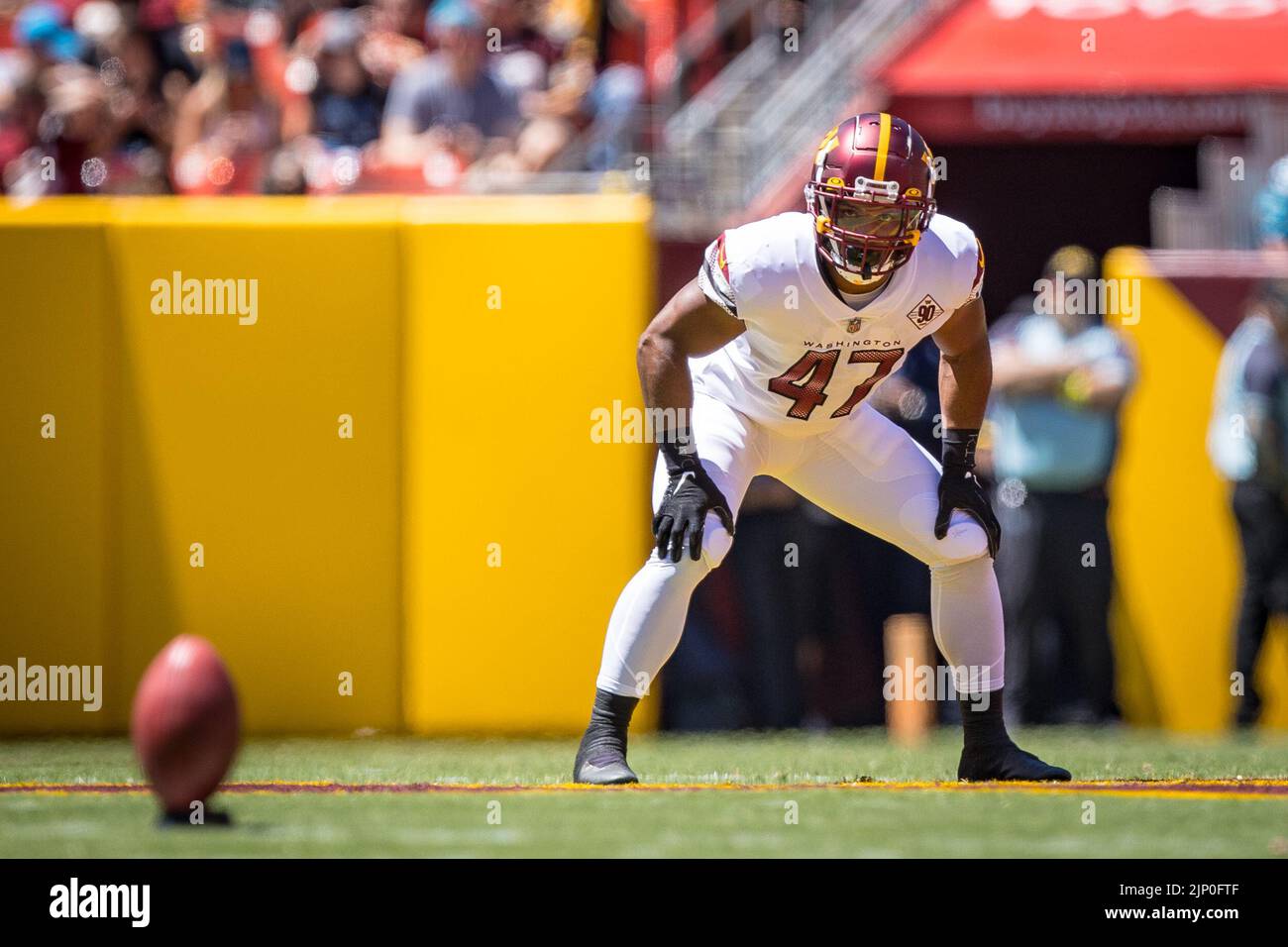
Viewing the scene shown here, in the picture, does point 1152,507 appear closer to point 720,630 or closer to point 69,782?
point 720,630

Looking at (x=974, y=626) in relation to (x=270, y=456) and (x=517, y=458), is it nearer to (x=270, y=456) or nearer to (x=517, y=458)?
(x=517, y=458)

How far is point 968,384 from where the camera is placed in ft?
21.8

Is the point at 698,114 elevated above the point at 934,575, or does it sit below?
above

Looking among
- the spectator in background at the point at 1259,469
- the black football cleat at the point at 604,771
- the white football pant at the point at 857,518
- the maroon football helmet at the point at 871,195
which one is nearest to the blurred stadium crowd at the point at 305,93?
the spectator in background at the point at 1259,469

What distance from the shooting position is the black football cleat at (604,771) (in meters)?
6.39

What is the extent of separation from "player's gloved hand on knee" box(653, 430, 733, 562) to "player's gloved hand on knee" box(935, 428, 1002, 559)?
0.69 m

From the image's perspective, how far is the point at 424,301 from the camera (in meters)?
9.02

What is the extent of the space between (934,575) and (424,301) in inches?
125

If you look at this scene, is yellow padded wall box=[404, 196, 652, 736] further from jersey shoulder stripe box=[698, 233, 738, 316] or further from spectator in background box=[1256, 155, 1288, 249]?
spectator in background box=[1256, 155, 1288, 249]

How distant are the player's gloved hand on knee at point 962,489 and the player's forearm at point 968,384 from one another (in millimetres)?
40

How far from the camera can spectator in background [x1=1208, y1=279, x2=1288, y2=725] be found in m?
8.99

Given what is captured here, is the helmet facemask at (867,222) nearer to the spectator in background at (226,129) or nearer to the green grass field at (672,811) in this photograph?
the green grass field at (672,811)
